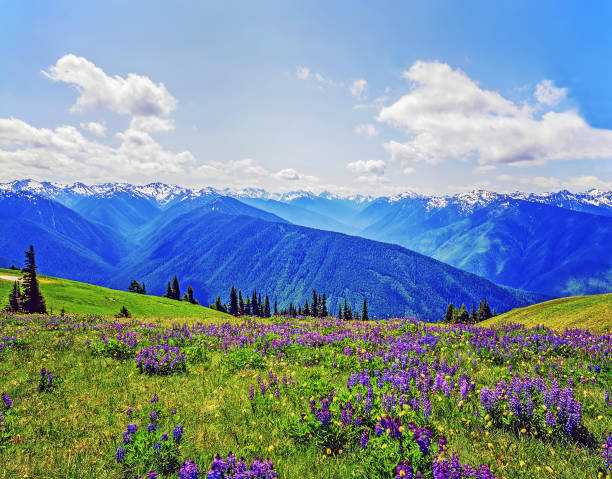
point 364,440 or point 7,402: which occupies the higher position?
point 7,402

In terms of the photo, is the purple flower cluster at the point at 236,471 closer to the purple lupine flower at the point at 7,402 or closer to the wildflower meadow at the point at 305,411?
the wildflower meadow at the point at 305,411

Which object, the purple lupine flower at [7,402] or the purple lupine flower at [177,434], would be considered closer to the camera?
the purple lupine flower at [177,434]

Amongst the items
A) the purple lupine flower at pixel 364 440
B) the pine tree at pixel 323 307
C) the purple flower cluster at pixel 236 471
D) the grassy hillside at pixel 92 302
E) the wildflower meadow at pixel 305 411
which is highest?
the purple flower cluster at pixel 236 471

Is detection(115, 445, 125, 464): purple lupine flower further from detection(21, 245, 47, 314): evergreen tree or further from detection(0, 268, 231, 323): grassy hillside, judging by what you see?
detection(21, 245, 47, 314): evergreen tree

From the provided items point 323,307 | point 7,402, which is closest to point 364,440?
point 7,402

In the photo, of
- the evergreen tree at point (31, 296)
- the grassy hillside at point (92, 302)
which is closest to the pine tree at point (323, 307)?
the grassy hillside at point (92, 302)

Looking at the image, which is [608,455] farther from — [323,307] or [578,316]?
[323,307]

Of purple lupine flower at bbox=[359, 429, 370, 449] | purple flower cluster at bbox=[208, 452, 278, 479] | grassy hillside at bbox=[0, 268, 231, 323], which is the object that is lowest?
grassy hillside at bbox=[0, 268, 231, 323]

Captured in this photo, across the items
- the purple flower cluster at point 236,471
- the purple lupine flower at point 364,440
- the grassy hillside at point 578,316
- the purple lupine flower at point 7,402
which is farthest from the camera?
the grassy hillside at point 578,316

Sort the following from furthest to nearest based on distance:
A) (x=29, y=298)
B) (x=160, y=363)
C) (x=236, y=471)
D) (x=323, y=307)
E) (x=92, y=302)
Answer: (x=323, y=307) → (x=92, y=302) → (x=29, y=298) → (x=160, y=363) → (x=236, y=471)

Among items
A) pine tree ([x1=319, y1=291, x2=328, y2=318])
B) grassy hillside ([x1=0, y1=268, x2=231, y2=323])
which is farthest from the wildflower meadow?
pine tree ([x1=319, y1=291, x2=328, y2=318])

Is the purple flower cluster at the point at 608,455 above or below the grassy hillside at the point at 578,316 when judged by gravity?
above

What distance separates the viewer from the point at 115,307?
5175 centimetres

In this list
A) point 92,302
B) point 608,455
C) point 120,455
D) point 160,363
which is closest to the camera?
point 608,455
